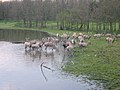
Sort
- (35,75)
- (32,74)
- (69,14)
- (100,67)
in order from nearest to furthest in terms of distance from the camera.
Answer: (35,75) < (32,74) < (100,67) < (69,14)

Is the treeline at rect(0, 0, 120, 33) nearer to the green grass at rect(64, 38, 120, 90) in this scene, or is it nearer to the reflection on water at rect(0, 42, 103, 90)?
the green grass at rect(64, 38, 120, 90)

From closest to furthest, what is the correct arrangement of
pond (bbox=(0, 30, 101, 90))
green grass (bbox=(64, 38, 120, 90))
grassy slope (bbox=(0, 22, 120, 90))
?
pond (bbox=(0, 30, 101, 90))
green grass (bbox=(64, 38, 120, 90))
grassy slope (bbox=(0, 22, 120, 90))

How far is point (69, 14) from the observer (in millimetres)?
82812

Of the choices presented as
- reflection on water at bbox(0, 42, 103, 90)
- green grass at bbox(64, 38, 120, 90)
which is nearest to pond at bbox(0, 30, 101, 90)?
reflection on water at bbox(0, 42, 103, 90)

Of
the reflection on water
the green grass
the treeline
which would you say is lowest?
the reflection on water

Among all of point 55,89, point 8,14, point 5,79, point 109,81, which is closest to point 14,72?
point 5,79

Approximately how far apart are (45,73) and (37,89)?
5020mm

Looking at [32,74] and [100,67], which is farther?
[100,67]

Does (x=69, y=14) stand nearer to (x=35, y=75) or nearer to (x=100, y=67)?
(x=100, y=67)

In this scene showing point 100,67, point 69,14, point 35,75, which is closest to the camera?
point 35,75

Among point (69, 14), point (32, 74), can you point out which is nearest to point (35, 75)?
point (32, 74)

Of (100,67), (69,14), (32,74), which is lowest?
(32,74)

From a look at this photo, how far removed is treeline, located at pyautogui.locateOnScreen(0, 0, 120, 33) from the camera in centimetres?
6519

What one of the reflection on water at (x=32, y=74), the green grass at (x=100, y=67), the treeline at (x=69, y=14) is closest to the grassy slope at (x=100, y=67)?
the green grass at (x=100, y=67)
